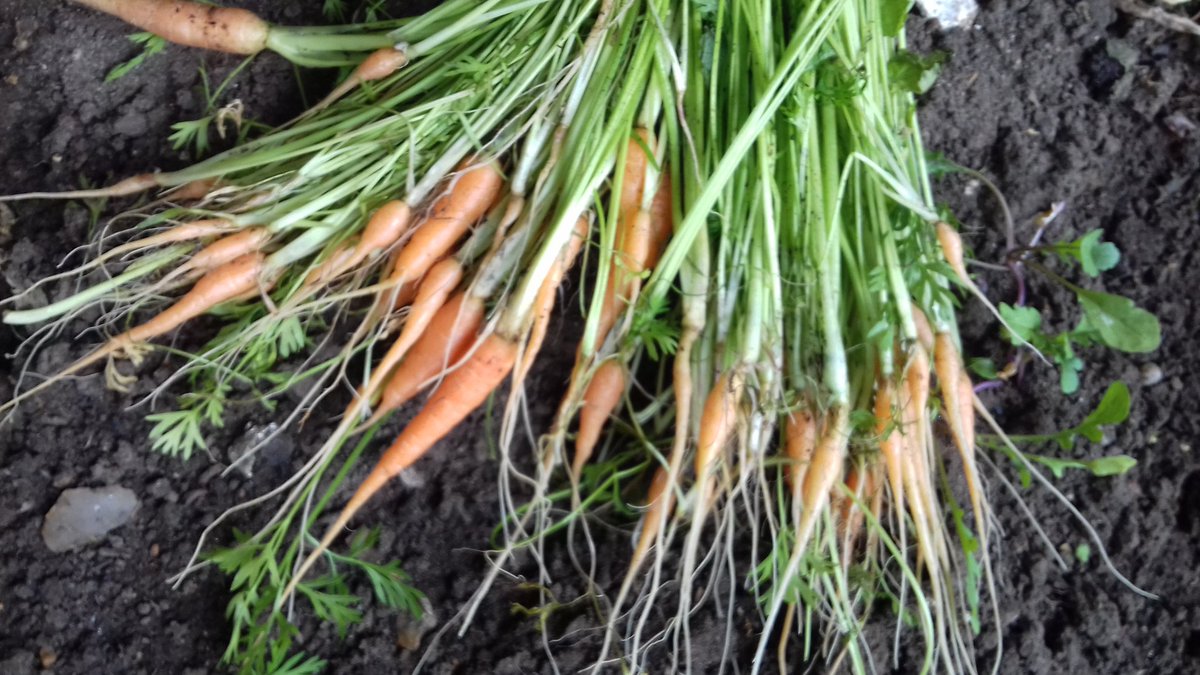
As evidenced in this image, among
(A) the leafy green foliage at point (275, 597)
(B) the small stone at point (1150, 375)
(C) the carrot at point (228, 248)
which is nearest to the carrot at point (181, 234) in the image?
(C) the carrot at point (228, 248)

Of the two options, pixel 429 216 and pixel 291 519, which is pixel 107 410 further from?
pixel 429 216

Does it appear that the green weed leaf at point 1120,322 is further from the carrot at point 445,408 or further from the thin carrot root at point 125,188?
the thin carrot root at point 125,188

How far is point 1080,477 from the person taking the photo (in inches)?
49.2

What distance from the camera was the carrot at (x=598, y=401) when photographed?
116 cm

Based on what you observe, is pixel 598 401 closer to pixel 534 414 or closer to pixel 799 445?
pixel 534 414

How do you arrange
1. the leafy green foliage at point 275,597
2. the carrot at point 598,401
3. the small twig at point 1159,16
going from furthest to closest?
the small twig at point 1159,16
the carrot at point 598,401
the leafy green foliage at point 275,597

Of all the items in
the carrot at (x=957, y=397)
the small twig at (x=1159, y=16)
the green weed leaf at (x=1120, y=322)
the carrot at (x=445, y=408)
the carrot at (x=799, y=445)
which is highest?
the small twig at (x=1159, y=16)

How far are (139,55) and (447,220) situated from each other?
0.51 m

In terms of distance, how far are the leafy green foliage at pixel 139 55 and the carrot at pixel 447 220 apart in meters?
0.47

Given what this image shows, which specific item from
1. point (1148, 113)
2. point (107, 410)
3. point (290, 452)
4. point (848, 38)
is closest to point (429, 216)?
point (290, 452)

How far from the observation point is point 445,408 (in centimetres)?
115

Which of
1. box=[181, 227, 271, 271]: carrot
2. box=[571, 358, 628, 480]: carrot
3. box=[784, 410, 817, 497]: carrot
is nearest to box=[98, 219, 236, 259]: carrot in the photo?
box=[181, 227, 271, 271]: carrot

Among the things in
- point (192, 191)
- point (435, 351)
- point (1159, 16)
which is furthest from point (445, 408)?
point (1159, 16)

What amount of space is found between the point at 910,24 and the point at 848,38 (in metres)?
0.26
